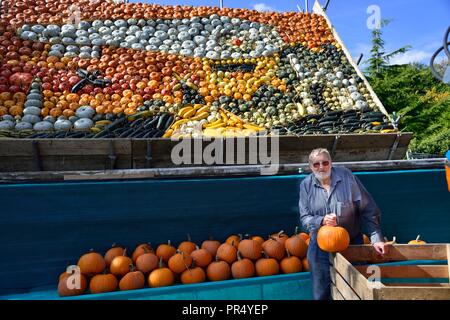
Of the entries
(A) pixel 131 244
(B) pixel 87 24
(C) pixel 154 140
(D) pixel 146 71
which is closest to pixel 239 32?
(D) pixel 146 71

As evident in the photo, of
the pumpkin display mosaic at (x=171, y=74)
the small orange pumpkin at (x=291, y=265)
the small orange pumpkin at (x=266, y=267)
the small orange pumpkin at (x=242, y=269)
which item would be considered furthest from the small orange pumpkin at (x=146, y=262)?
the pumpkin display mosaic at (x=171, y=74)

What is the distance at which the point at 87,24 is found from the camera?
9383 mm

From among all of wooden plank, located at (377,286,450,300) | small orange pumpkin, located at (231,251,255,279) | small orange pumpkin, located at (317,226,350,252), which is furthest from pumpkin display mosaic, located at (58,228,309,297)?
wooden plank, located at (377,286,450,300)

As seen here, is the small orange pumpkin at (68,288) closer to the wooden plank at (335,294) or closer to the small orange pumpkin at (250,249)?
the small orange pumpkin at (250,249)

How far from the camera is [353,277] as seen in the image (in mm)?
2223

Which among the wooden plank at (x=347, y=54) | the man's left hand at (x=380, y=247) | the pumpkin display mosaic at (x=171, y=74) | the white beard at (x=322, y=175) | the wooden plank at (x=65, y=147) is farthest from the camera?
the wooden plank at (x=347, y=54)

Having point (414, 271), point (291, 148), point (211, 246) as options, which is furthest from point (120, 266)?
point (291, 148)

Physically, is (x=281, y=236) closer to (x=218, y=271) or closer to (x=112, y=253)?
(x=218, y=271)

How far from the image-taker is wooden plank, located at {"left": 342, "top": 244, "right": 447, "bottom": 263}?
2723 millimetres

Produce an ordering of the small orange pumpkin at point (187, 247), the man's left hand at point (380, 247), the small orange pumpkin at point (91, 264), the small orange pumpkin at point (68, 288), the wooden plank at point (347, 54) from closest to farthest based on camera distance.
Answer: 1. the man's left hand at point (380, 247)
2. the small orange pumpkin at point (68, 288)
3. the small orange pumpkin at point (91, 264)
4. the small orange pumpkin at point (187, 247)
5. the wooden plank at point (347, 54)

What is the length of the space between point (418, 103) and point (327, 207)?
612 inches

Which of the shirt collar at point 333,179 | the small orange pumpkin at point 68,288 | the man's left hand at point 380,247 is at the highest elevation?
the shirt collar at point 333,179

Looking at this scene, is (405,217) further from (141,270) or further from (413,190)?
(141,270)

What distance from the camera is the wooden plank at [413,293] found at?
1976 mm
